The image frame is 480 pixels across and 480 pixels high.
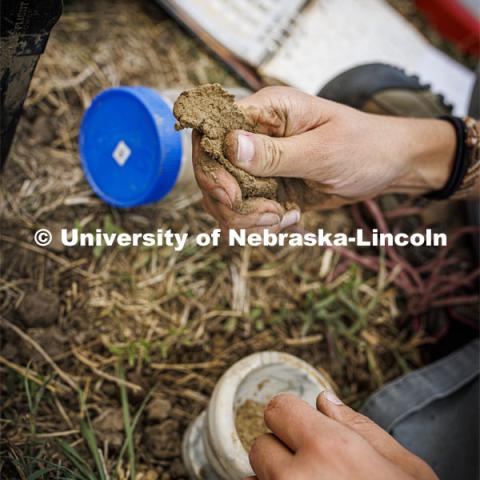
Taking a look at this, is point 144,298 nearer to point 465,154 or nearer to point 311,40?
point 465,154

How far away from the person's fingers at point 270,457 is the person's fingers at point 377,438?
124 mm

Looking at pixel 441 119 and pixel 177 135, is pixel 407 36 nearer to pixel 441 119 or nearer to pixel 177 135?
pixel 441 119

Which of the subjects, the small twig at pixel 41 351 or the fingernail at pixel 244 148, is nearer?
the fingernail at pixel 244 148

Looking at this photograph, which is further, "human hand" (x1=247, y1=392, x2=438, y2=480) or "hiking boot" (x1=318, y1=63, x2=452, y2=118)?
"hiking boot" (x1=318, y1=63, x2=452, y2=118)

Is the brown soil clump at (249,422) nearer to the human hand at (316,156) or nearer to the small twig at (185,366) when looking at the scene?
the small twig at (185,366)

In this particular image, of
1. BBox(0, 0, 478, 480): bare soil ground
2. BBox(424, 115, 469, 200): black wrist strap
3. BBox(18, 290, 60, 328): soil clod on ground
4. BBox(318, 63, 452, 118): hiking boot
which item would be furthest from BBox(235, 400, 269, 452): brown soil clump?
BBox(318, 63, 452, 118): hiking boot

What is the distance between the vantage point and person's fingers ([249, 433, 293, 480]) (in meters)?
1.07

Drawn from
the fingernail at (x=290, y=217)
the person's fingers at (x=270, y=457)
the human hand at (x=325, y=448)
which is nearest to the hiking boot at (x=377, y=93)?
the fingernail at (x=290, y=217)

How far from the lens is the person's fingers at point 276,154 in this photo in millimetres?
1301

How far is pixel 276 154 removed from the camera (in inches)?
53.6

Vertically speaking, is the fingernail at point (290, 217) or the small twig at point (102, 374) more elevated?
the fingernail at point (290, 217)

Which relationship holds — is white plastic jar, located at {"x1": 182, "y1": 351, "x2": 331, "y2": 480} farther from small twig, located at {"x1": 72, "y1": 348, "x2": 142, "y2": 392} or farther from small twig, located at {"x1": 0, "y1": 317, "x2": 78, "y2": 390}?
small twig, located at {"x1": 0, "y1": 317, "x2": 78, "y2": 390}

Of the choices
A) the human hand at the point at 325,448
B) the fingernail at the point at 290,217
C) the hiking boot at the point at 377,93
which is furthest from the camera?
the hiking boot at the point at 377,93

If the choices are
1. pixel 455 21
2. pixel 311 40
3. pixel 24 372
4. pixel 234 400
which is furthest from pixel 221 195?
pixel 455 21
